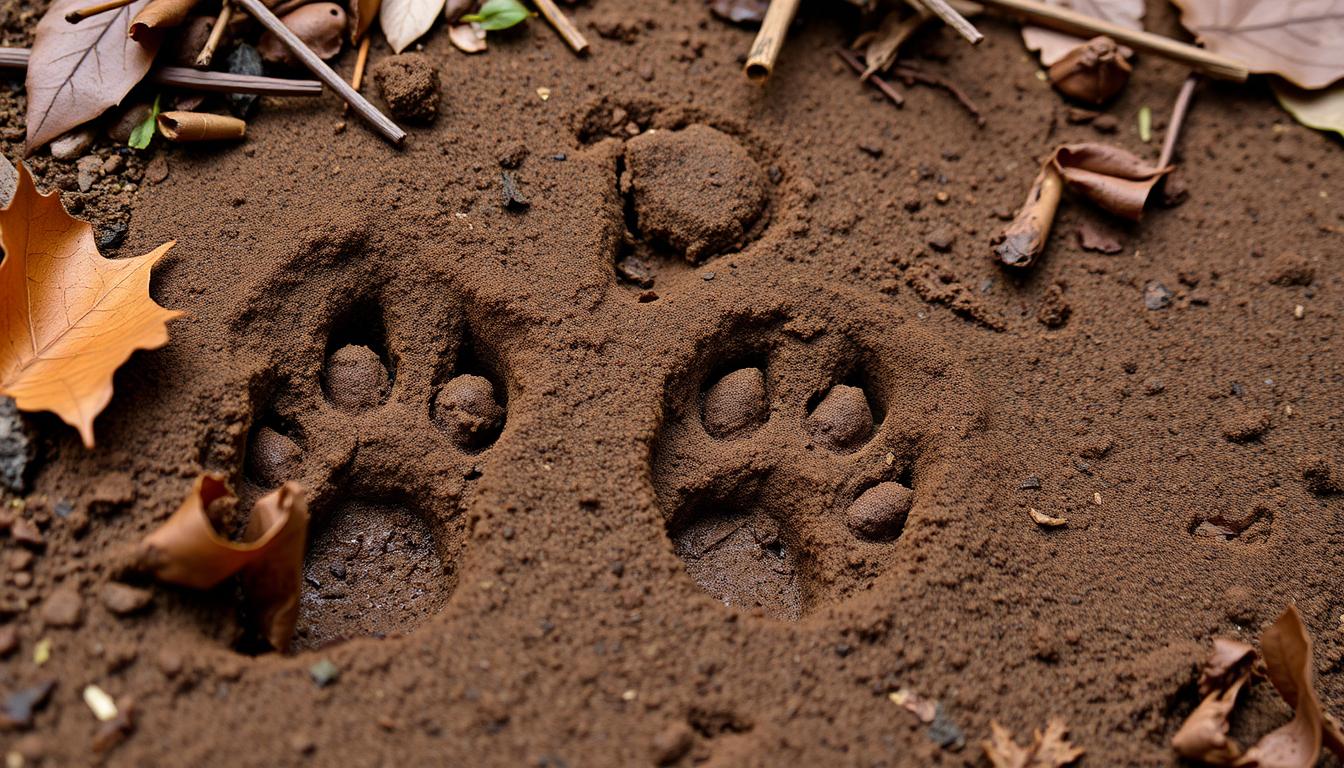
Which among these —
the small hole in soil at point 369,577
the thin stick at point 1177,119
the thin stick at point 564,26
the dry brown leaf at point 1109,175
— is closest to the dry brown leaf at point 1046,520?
the dry brown leaf at point 1109,175

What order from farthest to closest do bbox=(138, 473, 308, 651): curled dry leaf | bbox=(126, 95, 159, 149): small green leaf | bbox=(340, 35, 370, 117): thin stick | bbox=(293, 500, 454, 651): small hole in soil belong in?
bbox=(340, 35, 370, 117): thin stick < bbox=(126, 95, 159, 149): small green leaf < bbox=(293, 500, 454, 651): small hole in soil < bbox=(138, 473, 308, 651): curled dry leaf

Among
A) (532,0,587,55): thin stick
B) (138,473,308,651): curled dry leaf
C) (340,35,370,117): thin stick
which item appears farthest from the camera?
(532,0,587,55): thin stick

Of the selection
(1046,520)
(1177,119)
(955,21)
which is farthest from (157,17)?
(1177,119)

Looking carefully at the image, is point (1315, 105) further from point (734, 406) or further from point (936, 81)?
point (734, 406)

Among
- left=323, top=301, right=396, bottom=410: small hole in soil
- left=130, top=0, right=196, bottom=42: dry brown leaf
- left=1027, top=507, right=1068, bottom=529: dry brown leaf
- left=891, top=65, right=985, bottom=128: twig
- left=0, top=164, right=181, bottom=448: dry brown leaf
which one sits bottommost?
left=1027, top=507, right=1068, bottom=529: dry brown leaf

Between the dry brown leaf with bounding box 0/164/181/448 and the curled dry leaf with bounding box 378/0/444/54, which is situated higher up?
the curled dry leaf with bounding box 378/0/444/54

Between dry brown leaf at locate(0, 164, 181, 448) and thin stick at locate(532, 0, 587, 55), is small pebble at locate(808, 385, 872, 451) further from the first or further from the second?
dry brown leaf at locate(0, 164, 181, 448)

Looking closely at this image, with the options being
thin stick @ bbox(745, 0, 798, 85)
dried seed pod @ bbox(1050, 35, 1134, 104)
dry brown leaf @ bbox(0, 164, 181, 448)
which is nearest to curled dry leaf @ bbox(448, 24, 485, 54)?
thin stick @ bbox(745, 0, 798, 85)

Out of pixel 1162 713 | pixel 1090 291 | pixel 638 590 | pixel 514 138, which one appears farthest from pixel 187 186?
pixel 1162 713
